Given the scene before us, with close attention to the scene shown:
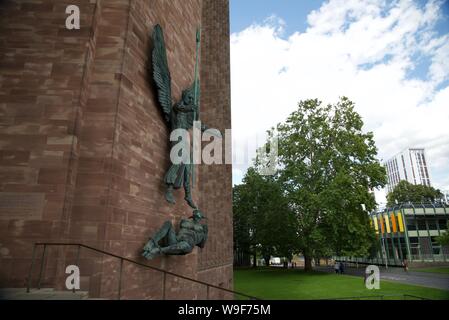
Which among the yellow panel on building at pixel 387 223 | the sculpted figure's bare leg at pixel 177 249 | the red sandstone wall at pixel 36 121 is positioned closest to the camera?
the red sandstone wall at pixel 36 121

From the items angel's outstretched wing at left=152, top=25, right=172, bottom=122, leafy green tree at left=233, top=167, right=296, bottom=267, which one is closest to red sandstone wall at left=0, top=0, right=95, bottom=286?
angel's outstretched wing at left=152, top=25, right=172, bottom=122

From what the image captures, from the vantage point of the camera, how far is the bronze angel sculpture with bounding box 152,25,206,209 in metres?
8.04

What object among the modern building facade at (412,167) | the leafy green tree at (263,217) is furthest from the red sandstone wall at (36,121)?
the modern building facade at (412,167)

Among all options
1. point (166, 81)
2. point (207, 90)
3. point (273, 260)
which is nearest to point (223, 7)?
point (207, 90)

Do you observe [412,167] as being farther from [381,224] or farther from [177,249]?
[177,249]

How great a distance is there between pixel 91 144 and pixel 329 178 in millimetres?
23575

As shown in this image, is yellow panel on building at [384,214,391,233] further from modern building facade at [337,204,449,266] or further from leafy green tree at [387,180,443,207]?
leafy green tree at [387,180,443,207]

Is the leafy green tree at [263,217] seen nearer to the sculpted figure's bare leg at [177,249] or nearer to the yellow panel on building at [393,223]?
the yellow panel on building at [393,223]

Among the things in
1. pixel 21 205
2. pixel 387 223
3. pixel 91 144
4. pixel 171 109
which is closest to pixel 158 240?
pixel 91 144

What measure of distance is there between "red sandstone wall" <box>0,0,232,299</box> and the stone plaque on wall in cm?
8

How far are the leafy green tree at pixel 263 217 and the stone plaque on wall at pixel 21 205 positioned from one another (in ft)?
81.4

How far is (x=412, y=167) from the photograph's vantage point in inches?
4614

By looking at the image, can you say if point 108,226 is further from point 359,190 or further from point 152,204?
point 359,190

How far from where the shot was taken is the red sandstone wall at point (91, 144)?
574 centimetres
